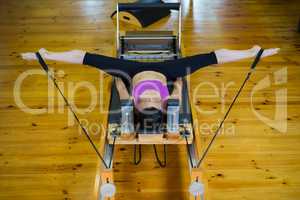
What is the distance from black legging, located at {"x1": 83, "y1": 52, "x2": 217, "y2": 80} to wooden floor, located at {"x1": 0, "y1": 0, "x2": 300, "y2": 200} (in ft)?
1.80

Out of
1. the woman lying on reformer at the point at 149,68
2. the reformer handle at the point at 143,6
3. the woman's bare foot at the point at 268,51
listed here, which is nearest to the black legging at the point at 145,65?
the woman lying on reformer at the point at 149,68

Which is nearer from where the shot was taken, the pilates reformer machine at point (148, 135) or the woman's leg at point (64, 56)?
the pilates reformer machine at point (148, 135)

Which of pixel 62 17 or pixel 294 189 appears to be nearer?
pixel 294 189

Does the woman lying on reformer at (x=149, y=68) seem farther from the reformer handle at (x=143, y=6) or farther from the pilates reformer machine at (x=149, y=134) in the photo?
the reformer handle at (x=143, y=6)

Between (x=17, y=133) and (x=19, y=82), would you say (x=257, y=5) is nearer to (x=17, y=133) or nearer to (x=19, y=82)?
Answer: (x=19, y=82)

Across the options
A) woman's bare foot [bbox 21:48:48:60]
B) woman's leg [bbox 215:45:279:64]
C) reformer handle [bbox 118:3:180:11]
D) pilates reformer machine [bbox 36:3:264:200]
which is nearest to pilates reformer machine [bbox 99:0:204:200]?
pilates reformer machine [bbox 36:3:264:200]

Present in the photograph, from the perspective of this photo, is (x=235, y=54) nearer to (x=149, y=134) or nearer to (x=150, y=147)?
(x=149, y=134)

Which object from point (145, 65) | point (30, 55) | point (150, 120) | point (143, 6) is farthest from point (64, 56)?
point (143, 6)

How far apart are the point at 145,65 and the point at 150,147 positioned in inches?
23.4

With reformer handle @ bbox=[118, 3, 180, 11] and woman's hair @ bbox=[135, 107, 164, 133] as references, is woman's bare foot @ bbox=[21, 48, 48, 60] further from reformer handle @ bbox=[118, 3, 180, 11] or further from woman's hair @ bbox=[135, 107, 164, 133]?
reformer handle @ bbox=[118, 3, 180, 11]

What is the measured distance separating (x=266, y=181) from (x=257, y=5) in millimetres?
2121

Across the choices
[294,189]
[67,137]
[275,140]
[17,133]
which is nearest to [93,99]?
[67,137]

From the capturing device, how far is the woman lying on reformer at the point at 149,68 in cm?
127

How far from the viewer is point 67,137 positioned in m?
1.98
